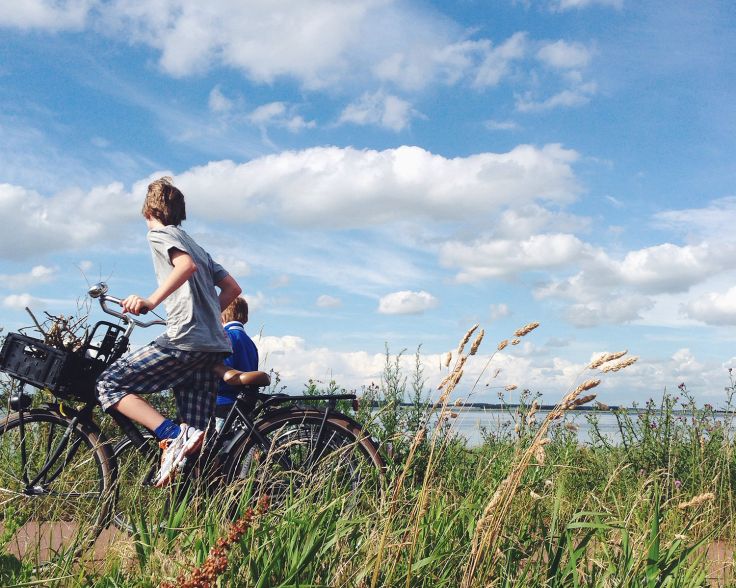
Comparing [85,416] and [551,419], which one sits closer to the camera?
[551,419]

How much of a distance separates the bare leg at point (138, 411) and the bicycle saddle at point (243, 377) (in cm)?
46

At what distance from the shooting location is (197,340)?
15.1ft

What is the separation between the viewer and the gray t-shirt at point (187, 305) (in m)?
4.60

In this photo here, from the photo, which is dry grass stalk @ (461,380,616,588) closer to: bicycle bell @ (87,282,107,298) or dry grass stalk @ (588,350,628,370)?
dry grass stalk @ (588,350,628,370)

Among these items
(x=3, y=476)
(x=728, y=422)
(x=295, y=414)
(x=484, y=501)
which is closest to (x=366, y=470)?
(x=295, y=414)

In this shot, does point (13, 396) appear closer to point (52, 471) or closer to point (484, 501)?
point (52, 471)

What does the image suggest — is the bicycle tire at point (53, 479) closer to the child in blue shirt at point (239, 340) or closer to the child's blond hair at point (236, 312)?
the child in blue shirt at point (239, 340)

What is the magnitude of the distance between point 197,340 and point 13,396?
1506 mm

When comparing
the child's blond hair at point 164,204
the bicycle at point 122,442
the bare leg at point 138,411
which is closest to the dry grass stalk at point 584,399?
the bicycle at point 122,442

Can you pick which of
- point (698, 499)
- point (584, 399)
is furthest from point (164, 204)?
point (698, 499)

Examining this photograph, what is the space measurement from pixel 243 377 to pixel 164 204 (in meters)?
1.25

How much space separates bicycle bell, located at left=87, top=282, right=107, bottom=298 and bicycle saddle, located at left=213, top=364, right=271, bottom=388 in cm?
86

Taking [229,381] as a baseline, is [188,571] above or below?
below

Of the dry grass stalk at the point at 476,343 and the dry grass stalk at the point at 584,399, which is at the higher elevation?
the dry grass stalk at the point at 476,343
